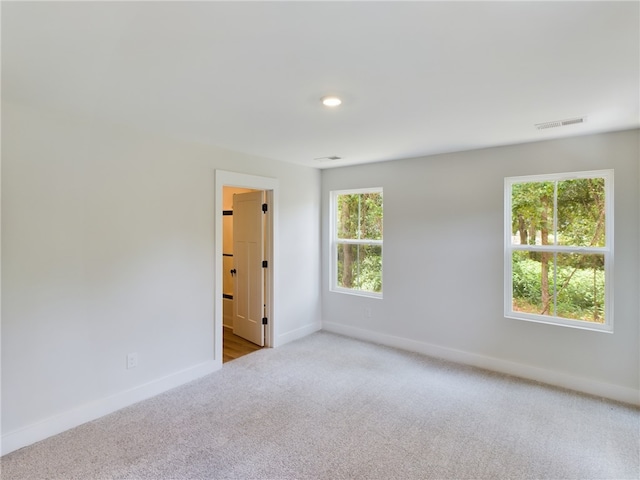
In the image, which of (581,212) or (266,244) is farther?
(266,244)

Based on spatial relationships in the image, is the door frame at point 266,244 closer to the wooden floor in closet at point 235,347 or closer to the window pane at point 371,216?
the wooden floor in closet at point 235,347

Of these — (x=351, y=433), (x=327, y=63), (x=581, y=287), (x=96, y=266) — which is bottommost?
(x=351, y=433)

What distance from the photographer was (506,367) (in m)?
3.41

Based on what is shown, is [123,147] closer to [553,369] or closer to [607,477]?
[607,477]

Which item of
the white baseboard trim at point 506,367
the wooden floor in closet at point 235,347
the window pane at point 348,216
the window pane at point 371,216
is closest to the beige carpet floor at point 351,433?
the white baseboard trim at point 506,367

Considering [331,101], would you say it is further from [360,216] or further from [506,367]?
[506,367]

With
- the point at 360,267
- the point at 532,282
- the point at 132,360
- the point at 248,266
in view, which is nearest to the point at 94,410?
the point at 132,360

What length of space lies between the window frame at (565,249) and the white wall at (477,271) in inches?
2.3

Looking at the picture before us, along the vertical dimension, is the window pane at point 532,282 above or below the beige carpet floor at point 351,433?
above

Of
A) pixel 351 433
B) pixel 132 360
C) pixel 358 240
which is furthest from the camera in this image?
pixel 358 240

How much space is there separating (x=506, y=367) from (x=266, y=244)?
2991 mm

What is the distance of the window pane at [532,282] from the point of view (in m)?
3.29

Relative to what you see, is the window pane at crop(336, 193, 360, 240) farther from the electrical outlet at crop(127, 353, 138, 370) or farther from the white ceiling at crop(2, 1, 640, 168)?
the electrical outlet at crop(127, 353, 138, 370)

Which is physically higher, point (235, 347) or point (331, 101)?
point (331, 101)
